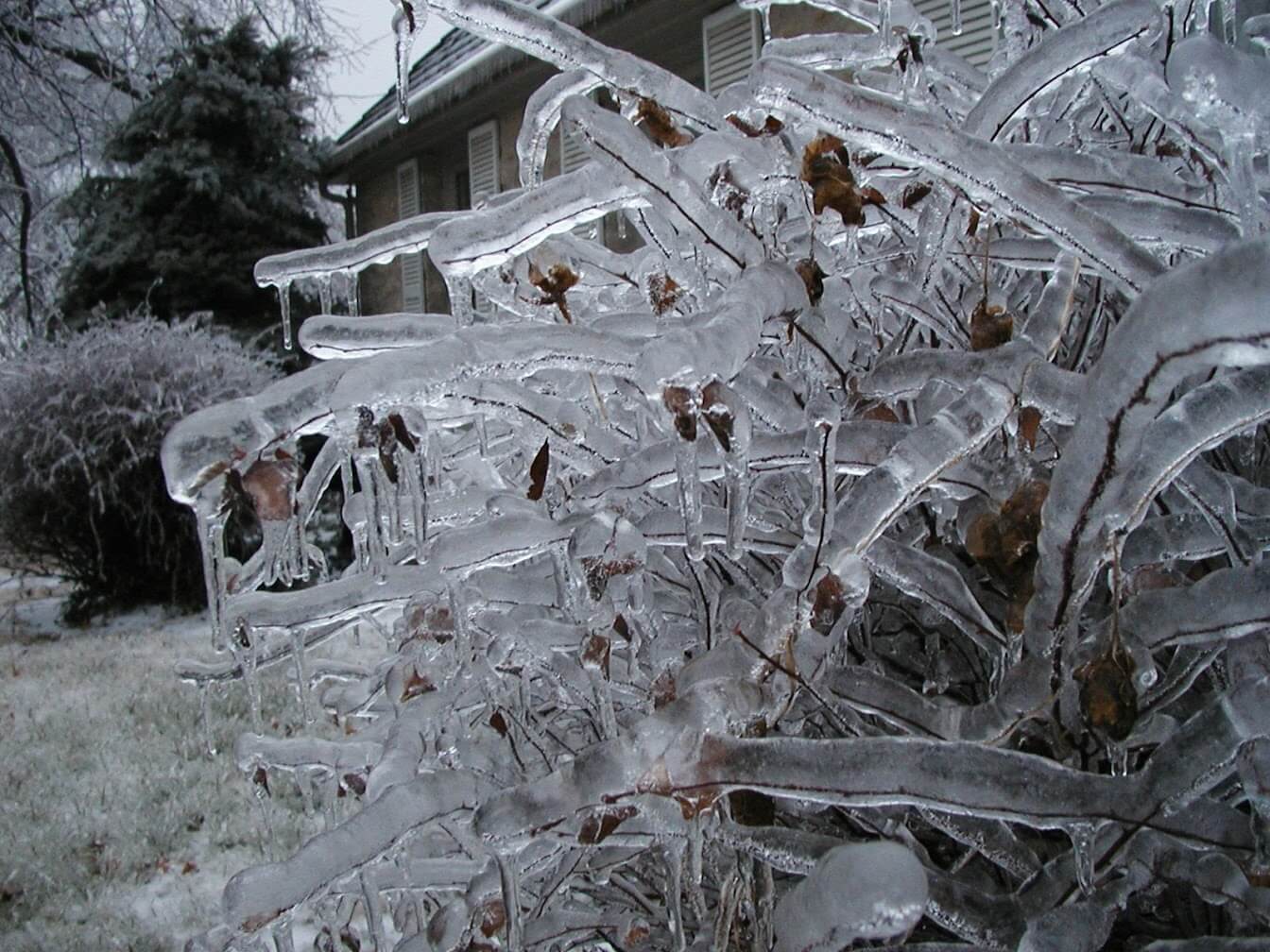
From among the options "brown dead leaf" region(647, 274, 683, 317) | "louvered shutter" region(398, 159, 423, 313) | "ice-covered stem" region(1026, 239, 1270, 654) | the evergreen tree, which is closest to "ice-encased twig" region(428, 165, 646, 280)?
"brown dead leaf" region(647, 274, 683, 317)

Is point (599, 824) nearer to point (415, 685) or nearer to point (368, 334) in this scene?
point (415, 685)

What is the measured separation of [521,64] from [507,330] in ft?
30.8

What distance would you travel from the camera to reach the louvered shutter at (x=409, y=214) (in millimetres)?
12789

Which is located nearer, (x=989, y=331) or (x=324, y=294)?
(x=989, y=331)

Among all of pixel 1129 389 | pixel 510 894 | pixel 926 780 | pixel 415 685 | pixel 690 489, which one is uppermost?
pixel 1129 389

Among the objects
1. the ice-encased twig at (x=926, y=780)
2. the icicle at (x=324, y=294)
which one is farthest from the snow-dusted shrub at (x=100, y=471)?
the ice-encased twig at (x=926, y=780)

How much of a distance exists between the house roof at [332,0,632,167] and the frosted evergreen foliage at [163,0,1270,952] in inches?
264

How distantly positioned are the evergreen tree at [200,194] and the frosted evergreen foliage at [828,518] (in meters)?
12.3

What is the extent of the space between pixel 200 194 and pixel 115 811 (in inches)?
424

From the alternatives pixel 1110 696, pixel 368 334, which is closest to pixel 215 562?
pixel 368 334

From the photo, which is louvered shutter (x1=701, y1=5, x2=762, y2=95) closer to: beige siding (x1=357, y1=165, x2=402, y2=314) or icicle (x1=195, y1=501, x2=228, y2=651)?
beige siding (x1=357, y1=165, x2=402, y2=314)

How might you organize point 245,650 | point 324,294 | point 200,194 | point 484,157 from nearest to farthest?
point 245,650, point 324,294, point 484,157, point 200,194

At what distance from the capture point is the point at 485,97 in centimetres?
1047

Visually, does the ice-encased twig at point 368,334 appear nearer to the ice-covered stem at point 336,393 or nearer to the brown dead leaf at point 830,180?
the ice-covered stem at point 336,393
